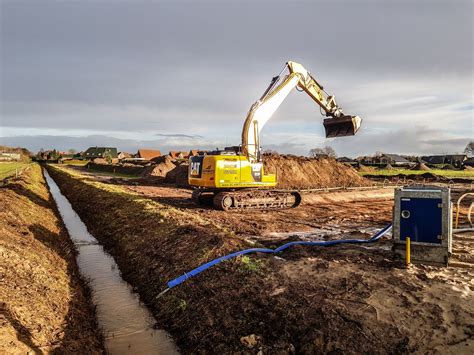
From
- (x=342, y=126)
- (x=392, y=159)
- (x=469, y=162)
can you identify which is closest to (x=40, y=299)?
(x=342, y=126)

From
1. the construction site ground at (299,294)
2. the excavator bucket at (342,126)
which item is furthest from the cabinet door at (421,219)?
the excavator bucket at (342,126)

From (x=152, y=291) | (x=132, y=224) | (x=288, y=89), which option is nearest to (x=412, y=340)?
(x=152, y=291)

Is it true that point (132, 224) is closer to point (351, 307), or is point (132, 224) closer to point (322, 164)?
point (351, 307)

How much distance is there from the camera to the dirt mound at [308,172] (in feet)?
109

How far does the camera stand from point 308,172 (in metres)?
35.0

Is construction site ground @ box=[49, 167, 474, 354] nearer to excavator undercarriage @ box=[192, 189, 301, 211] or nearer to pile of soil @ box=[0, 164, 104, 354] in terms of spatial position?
pile of soil @ box=[0, 164, 104, 354]

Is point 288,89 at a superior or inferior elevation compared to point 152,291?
superior

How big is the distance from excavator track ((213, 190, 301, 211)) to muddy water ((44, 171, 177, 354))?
19.1ft

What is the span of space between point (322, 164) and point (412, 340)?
3223 centimetres

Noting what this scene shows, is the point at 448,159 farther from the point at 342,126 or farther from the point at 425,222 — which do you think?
the point at 425,222

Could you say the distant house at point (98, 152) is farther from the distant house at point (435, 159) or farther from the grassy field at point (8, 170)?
the distant house at point (435, 159)

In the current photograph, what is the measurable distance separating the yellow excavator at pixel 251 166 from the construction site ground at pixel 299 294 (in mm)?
4013

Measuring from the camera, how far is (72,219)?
1912 centimetres

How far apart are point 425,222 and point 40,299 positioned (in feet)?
27.1
